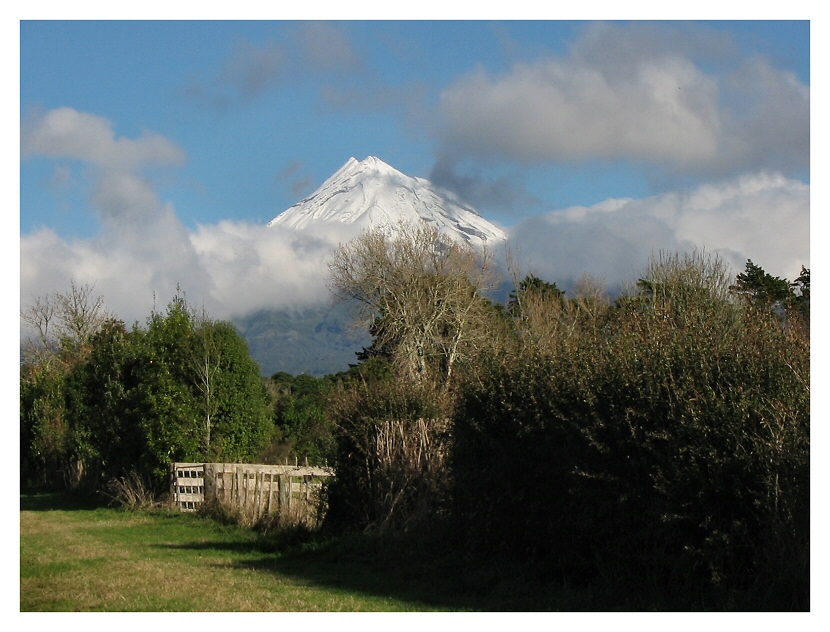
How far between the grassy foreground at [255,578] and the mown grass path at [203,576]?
1 cm

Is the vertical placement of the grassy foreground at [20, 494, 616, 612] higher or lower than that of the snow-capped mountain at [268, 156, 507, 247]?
lower

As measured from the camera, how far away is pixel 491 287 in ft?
158

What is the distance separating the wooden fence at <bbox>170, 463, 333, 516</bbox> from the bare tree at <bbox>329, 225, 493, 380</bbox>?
2539cm

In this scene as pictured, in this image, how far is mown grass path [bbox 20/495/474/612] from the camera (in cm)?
968

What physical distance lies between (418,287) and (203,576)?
36280mm

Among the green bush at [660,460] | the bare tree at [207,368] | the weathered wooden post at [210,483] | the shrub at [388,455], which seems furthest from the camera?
the bare tree at [207,368]

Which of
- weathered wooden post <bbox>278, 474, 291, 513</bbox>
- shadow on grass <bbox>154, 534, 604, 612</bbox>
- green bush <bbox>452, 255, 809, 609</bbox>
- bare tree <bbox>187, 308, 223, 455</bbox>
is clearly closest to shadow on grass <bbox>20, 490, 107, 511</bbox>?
bare tree <bbox>187, 308, 223, 455</bbox>

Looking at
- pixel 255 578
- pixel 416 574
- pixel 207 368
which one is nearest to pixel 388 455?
pixel 416 574

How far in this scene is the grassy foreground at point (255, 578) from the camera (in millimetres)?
9547

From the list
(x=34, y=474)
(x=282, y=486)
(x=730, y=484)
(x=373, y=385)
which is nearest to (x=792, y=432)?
(x=730, y=484)

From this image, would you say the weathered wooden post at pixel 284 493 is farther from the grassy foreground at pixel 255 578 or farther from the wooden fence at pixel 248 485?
the grassy foreground at pixel 255 578

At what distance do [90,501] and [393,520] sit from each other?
16335 mm

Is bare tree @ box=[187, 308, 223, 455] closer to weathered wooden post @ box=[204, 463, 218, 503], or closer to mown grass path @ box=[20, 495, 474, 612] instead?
weathered wooden post @ box=[204, 463, 218, 503]

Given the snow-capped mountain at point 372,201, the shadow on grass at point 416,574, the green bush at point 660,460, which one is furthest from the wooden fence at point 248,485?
the snow-capped mountain at point 372,201
